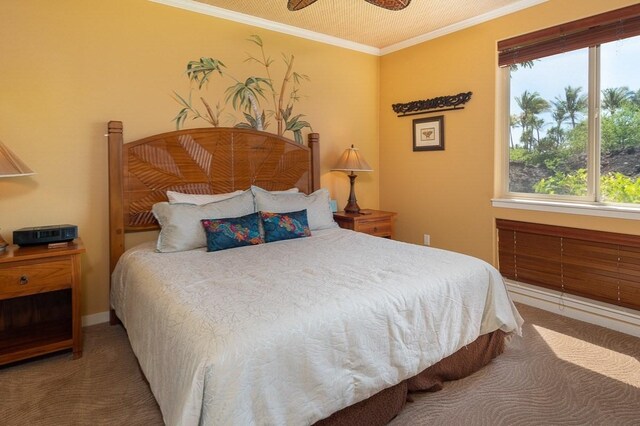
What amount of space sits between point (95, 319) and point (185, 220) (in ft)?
3.81

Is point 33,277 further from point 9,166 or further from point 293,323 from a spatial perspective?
point 293,323

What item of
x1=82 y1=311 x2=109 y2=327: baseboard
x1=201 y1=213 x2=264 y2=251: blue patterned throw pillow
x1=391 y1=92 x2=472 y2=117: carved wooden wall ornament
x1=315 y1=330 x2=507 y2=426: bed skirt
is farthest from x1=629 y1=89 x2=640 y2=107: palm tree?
x1=82 y1=311 x2=109 y2=327: baseboard

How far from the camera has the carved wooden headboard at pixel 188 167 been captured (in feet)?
9.78

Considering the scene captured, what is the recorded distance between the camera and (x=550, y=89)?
331 cm

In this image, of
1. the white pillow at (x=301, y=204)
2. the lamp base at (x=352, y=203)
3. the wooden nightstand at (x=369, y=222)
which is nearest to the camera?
the white pillow at (x=301, y=204)

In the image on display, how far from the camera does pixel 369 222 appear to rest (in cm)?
399

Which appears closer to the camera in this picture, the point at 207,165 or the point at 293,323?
the point at 293,323

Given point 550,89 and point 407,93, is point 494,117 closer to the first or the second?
point 550,89

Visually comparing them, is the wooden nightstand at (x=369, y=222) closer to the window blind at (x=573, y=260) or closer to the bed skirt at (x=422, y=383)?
the window blind at (x=573, y=260)

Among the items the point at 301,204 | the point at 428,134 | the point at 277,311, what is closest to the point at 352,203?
the point at 301,204

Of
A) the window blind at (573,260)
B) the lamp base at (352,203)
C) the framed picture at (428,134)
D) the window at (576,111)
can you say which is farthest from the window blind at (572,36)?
the lamp base at (352,203)

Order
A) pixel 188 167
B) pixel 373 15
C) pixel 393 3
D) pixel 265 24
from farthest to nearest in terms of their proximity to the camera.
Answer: pixel 265 24
pixel 373 15
pixel 188 167
pixel 393 3

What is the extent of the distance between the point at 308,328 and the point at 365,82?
3.68 meters

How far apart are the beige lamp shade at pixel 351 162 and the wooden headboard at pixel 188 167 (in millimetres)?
382
